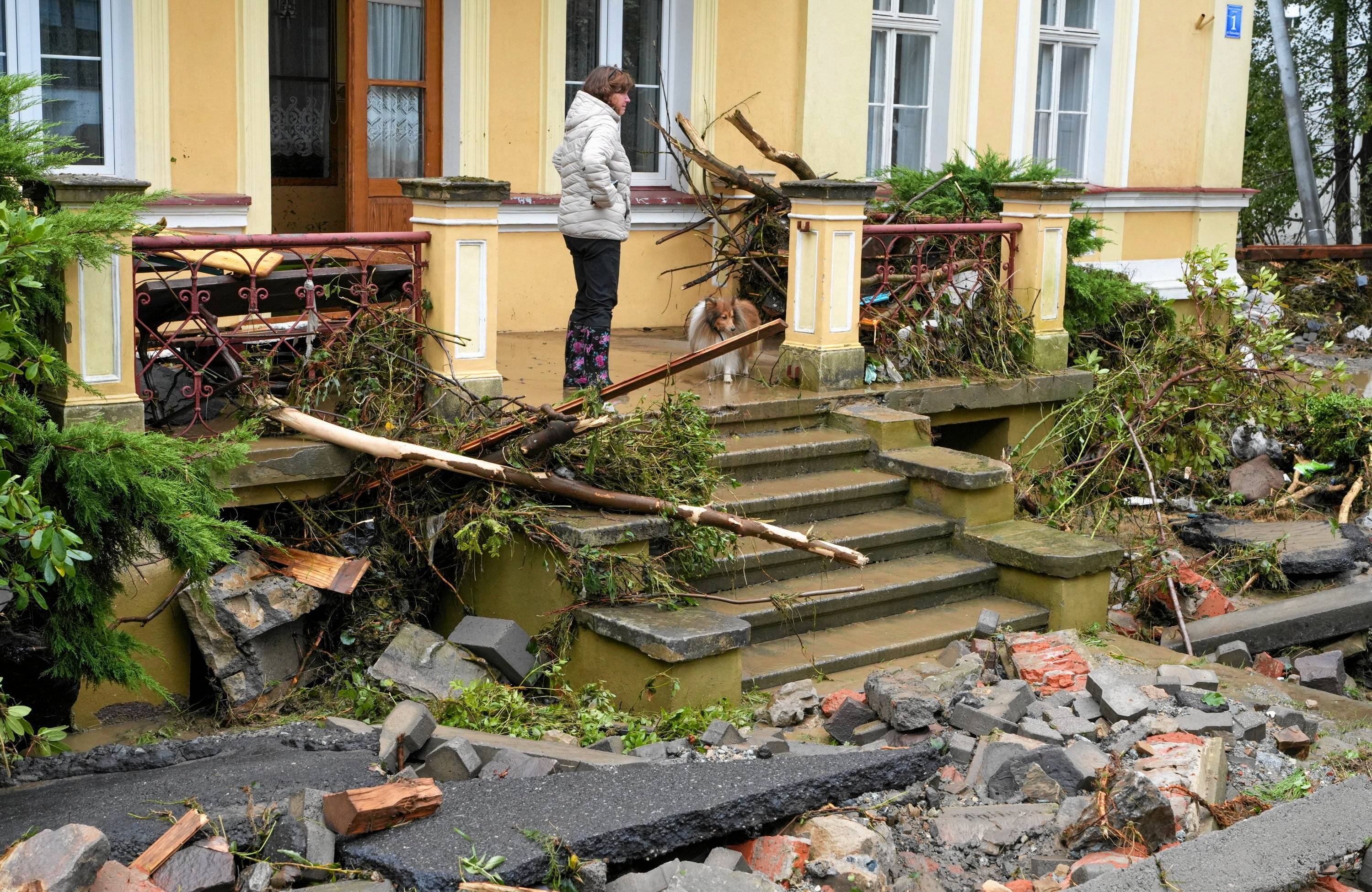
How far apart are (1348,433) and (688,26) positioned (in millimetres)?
5599

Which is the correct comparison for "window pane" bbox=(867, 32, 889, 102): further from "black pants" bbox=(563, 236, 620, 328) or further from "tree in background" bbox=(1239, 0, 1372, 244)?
"tree in background" bbox=(1239, 0, 1372, 244)

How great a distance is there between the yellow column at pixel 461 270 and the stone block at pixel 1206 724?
3.52m

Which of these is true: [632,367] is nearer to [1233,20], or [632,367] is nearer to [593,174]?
[593,174]

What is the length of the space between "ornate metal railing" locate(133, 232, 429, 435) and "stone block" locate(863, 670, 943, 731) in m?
2.91

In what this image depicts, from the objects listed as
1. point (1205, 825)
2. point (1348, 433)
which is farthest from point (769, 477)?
point (1348, 433)

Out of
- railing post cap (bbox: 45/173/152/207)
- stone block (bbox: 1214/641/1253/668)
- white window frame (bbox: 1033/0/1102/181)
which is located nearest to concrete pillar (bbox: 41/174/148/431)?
railing post cap (bbox: 45/173/152/207)

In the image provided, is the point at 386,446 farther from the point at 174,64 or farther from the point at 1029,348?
the point at 1029,348

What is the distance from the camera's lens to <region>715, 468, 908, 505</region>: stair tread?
7.32 metres

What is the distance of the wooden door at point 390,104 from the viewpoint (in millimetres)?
9891

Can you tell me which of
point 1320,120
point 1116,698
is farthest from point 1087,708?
point 1320,120

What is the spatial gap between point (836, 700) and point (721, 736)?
69 centimetres

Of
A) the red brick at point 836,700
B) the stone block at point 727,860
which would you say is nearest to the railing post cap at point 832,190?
the red brick at point 836,700

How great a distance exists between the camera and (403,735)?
4.95 meters

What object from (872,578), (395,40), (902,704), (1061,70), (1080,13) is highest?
(1080,13)
